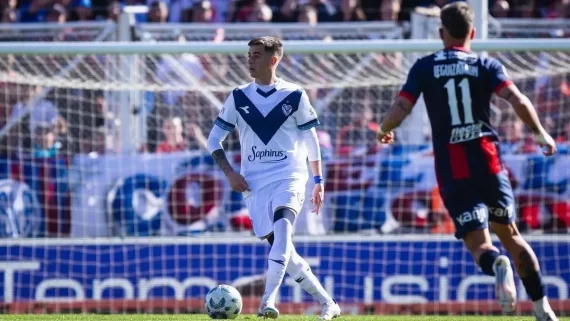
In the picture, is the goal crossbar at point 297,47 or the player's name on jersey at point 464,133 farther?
the goal crossbar at point 297,47

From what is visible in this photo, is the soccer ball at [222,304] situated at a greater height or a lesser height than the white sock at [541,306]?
lesser

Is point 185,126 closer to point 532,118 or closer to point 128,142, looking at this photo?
point 128,142

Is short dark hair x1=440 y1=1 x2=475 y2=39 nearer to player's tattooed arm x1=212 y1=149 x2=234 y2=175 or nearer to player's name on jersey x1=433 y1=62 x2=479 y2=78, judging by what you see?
player's name on jersey x1=433 y1=62 x2=479 y2=78

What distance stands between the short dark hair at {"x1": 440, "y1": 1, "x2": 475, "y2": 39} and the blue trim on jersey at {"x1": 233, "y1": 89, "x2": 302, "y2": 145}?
1.95 metres

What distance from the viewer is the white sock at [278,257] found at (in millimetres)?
8898

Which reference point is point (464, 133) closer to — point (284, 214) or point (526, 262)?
point (526, 262)

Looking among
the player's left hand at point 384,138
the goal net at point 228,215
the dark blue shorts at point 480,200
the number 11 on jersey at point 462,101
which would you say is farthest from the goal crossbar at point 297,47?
the dark blue shorts at point 480,200

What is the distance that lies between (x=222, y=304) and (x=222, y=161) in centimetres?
121

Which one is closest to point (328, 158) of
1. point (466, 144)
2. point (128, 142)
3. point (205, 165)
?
point (205, 165)

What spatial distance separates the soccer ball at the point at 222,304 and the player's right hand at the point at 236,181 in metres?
0.94

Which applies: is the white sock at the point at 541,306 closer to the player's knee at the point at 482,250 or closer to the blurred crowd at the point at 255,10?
the player's knee at the point at 482,250

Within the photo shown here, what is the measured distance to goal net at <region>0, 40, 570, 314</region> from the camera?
1416 centimetres

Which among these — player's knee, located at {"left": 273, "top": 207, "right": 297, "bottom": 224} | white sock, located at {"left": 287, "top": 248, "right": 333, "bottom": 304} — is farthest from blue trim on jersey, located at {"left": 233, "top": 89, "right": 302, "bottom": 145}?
white sock, located at {"left": 287, "top": 248, "right": 333, "bottom": 304}

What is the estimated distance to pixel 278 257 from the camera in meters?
8.97
